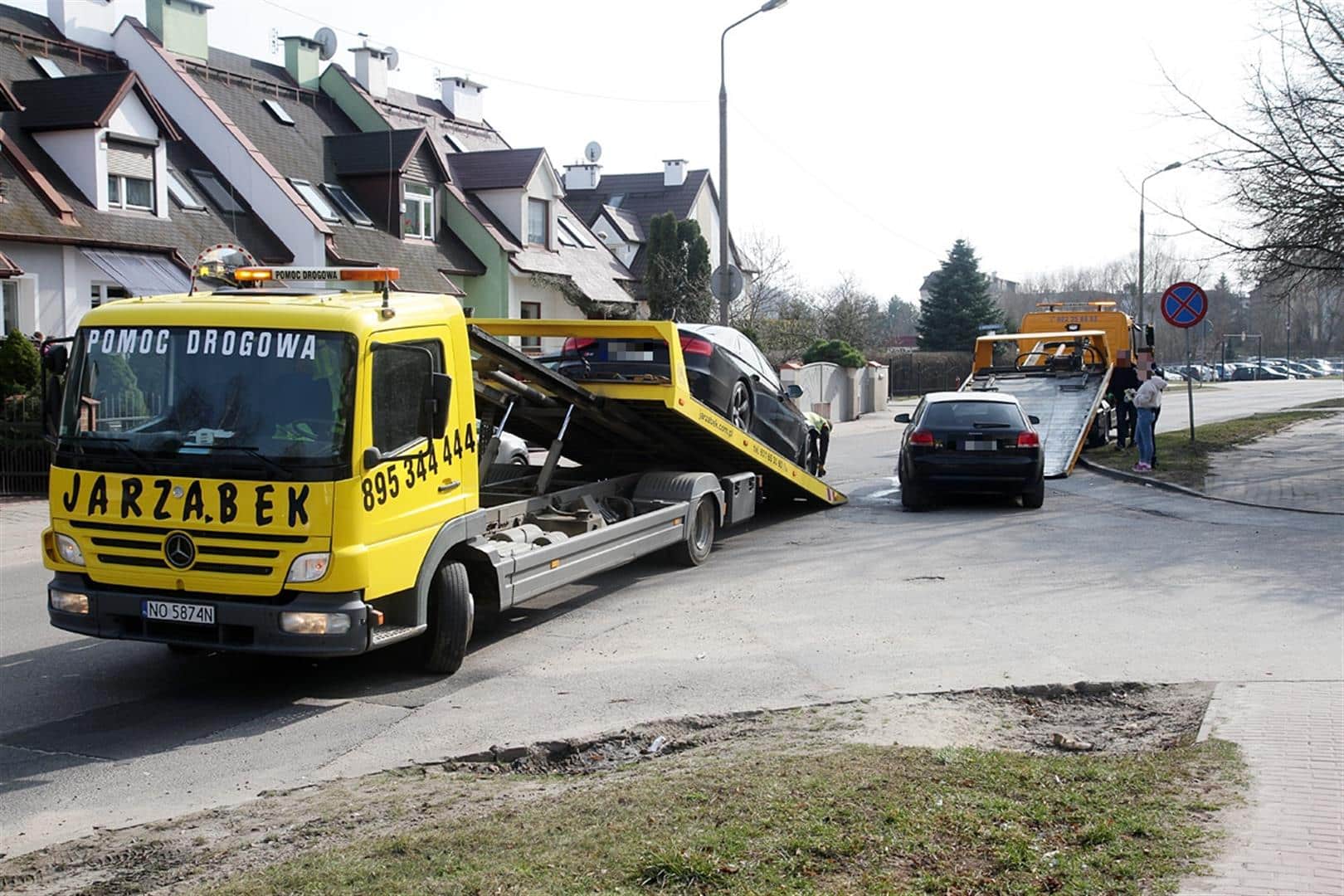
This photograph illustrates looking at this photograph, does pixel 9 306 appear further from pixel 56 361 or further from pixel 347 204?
pixel 56 361

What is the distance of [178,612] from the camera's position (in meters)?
7.28

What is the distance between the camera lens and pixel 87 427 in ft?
24.6

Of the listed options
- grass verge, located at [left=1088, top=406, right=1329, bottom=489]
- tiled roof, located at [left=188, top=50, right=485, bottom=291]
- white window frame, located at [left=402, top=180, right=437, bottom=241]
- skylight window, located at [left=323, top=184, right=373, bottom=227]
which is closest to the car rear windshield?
grass verge, located at [left=1088, top=406, right=1329, bottom=489]

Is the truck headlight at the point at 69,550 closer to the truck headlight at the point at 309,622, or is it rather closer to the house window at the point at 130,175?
the truck headlight at the point at 309,622

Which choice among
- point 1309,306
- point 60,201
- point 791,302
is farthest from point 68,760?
point 1309,306

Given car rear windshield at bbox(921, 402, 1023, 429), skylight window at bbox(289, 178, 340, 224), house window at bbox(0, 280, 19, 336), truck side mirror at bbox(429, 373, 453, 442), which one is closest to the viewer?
truck side mirror at bbox(429, 373, 453, 442)

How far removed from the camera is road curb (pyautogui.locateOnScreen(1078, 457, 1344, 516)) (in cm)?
1590

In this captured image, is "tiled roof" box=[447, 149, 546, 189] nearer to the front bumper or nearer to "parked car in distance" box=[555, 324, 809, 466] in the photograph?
"parked car in distance" box=[555, 324, 809, 466]

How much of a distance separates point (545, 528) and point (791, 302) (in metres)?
34.5

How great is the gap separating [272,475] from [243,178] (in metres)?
24.6

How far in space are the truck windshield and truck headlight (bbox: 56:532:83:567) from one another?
0.55 m

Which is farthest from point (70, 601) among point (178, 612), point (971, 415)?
point (971, 415)

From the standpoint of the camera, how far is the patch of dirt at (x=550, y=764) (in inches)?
201

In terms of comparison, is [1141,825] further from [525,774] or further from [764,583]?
[764,583]
